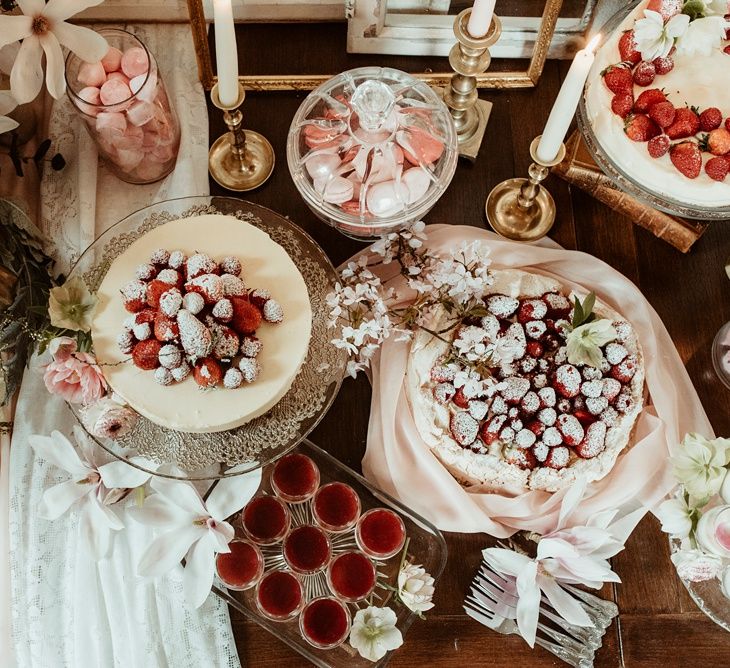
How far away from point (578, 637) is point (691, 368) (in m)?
0.43

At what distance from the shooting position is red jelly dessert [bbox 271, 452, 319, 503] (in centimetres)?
113

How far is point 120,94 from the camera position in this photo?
1070 millimetres

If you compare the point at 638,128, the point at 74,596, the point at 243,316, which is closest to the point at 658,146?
the point at 638,128

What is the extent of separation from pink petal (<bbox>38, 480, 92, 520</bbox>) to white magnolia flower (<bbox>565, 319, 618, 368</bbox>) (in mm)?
653

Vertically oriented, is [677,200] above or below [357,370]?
above

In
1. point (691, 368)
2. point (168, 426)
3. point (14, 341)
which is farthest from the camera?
point (691, 368)

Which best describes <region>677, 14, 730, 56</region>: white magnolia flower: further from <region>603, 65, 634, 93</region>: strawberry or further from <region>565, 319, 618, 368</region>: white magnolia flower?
<region>565, 319, 618, 368</region>: white magnolia flower

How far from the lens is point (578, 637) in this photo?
111 centimetres

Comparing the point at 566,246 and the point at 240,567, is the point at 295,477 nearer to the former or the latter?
the point at 240,567

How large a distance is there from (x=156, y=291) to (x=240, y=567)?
396mm

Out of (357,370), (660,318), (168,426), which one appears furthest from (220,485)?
(660,318)

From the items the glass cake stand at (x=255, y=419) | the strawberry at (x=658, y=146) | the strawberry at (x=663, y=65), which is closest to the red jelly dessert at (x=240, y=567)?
the glass cake stand at (x=255, y=419)

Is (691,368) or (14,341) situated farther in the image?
(691,368)

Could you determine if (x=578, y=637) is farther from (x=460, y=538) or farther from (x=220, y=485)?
(x=220, y=485)
